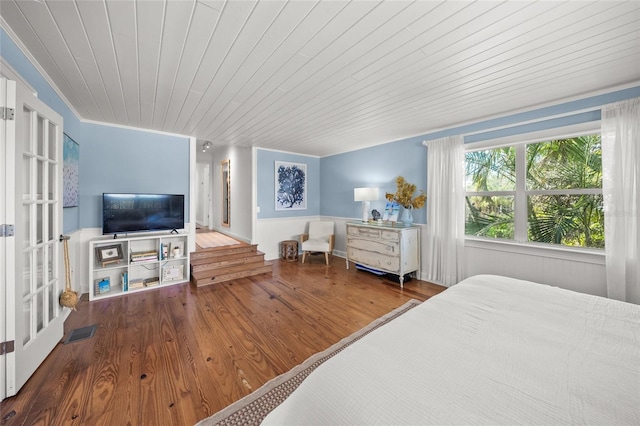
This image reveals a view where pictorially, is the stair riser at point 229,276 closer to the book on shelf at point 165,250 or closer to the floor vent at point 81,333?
the book on shelf at point 165,250

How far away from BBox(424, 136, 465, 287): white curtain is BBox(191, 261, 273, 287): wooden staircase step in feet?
8.95

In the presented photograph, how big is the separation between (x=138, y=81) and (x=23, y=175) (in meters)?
1.14

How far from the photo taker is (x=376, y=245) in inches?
157

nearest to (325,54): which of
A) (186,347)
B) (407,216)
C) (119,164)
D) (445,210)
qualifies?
(186,347)

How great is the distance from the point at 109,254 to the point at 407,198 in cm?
433

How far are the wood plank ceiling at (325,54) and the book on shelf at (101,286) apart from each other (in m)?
2.16

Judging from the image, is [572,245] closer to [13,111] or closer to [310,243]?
[310,243]

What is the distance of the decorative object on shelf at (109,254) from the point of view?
3.27 metres

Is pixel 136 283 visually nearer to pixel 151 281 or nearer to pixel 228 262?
pixel 151 281

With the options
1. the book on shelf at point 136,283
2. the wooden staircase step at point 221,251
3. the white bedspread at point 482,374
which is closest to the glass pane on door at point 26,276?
the book on shelf at point 136,283

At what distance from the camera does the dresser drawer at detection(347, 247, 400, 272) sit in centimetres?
372

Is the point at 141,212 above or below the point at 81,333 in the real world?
above

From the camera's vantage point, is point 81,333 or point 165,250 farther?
point 165,250

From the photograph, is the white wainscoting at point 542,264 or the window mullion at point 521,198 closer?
the white wainscoting at point 542,264
